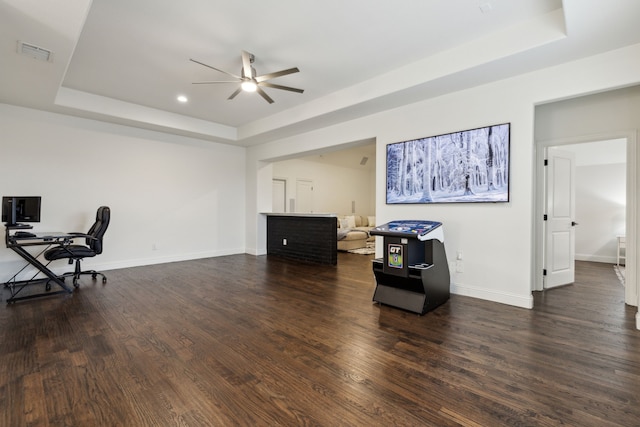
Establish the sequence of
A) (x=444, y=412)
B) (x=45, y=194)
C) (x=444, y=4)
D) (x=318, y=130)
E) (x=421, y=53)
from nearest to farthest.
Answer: (x=444, y=412)
(x=444, y=4)
(x=421, y=53)
(x=45, y=194)
(x=318, y=130)

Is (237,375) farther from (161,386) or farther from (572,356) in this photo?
(572,356)

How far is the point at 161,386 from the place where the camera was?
1.85 metres

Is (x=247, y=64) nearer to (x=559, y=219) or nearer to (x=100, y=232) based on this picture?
(x=100, y=232)

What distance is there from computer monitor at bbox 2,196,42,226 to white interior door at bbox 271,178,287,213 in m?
5.21

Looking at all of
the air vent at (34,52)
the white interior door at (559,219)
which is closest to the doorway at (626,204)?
the white interior door at (559,219)

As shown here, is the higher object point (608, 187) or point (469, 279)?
point (608, 187)

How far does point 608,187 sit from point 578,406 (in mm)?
6283

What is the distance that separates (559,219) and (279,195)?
647 centimetres

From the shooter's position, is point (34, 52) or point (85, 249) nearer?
point (34, 52)

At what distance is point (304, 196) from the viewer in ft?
30.8

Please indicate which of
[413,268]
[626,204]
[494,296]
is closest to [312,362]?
[413,268]

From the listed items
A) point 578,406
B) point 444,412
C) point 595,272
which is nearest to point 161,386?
point 444,412

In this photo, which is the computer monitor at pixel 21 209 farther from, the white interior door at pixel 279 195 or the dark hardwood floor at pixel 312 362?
the white interior door at pixel 279 195

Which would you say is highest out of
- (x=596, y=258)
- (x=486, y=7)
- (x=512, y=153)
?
(x=486, y=7)
